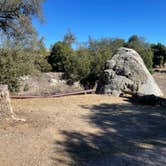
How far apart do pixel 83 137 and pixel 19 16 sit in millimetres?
5452

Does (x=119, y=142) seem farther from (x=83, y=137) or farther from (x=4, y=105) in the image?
(x=4, y=105)

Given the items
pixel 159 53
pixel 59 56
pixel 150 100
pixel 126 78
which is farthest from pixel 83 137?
pixel 159 53

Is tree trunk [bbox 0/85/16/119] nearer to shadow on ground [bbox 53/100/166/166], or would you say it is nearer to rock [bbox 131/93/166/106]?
shadow on ground [bbox 53/100/166/166]

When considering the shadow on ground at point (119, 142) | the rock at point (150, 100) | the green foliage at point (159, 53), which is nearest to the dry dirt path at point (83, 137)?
the shadow on ground at point (119, 142)

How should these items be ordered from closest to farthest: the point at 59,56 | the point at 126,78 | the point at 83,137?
the point at 83,137 → the point at 126,78 → the point at 59,56

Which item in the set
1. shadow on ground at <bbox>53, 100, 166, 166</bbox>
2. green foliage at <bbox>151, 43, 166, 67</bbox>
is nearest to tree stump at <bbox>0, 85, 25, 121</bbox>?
shadow on ground at <bbox>53, 100, 166, 166</bbox>

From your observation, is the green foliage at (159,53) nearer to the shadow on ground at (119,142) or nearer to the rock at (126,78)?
the rock at (126,78)

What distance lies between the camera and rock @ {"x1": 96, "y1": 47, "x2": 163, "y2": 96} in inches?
416

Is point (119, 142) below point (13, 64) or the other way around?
below

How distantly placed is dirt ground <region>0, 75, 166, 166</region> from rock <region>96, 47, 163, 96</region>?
293cm

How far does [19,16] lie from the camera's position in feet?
27.8

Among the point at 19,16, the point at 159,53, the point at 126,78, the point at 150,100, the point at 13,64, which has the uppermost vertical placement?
the point at 159,53

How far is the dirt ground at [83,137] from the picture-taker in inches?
155

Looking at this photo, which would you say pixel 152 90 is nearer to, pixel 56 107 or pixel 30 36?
pixel 56 107
